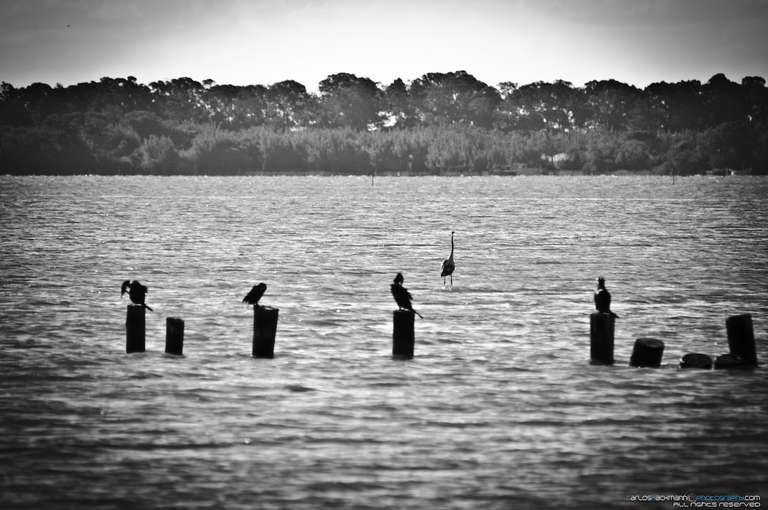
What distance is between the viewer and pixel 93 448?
616 inches

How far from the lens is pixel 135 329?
74.1 feet

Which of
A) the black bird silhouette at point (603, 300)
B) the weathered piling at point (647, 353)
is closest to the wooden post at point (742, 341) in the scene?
the weathered piling at point (647, 353)

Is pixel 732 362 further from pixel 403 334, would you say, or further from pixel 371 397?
pixel 371 397

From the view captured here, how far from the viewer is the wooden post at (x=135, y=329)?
22062 millimetres

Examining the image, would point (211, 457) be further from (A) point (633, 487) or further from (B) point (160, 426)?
(A) point (633, 487)

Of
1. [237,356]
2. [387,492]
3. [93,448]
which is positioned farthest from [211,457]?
[237,356]

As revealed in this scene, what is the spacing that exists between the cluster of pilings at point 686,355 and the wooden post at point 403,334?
335 cm

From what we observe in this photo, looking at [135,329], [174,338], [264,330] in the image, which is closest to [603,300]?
[264,330]

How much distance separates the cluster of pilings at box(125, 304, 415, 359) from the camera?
21.5 m

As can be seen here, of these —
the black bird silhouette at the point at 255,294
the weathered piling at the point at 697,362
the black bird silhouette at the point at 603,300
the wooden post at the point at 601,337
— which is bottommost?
the weathered piling at the point at 697,362

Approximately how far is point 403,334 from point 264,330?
266cm

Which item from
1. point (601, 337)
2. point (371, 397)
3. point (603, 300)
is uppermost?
point (603, 300)

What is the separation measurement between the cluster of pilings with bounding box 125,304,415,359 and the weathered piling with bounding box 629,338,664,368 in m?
4.18

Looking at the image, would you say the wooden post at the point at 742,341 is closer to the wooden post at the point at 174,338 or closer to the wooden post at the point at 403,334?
the wooden post at the point at 403,334
